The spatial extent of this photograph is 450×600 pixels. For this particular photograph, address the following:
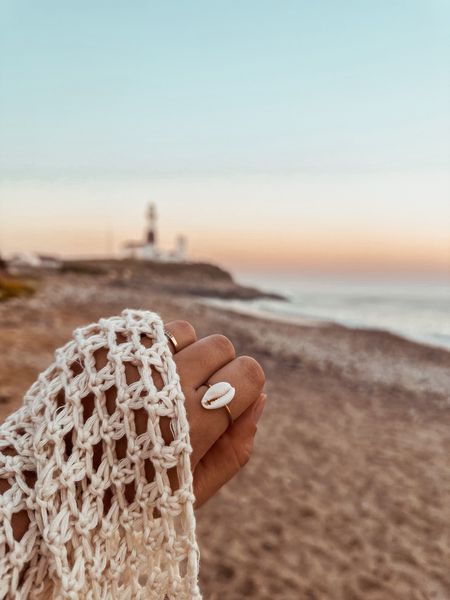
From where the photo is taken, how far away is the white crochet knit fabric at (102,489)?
0.80 meters

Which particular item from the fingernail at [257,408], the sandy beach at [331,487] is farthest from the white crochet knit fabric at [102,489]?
the sandy beach at [331,487]

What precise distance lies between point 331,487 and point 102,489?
4.80 meters

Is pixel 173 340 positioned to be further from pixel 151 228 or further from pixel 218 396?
pixel 151 228

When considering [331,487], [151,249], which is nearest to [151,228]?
[151,249]

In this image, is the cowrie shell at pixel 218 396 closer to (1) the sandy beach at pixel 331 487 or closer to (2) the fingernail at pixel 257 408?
(2) the fingernail at pixel 257 408

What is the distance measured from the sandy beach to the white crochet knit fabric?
2.93 m

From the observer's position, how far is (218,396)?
36.8 inches

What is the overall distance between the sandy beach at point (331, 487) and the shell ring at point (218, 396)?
303 cm

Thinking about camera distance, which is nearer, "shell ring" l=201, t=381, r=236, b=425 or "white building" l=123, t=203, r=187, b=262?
"shell ring" l=201, t=381, r=236, b=425

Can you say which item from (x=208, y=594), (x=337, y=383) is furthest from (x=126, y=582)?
(x=337, y=383)

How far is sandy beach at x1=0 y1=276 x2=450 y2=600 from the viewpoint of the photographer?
3697 millimetres

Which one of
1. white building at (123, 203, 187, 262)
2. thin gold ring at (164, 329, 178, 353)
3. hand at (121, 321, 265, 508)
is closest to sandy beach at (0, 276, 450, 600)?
hand at (121, 321, 265, 508)

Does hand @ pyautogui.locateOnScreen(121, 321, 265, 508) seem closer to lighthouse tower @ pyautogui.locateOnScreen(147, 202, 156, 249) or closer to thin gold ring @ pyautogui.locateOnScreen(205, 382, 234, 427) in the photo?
thin gold ring @ pyautogui.locateOnScreen(205, 382, 234, 427)

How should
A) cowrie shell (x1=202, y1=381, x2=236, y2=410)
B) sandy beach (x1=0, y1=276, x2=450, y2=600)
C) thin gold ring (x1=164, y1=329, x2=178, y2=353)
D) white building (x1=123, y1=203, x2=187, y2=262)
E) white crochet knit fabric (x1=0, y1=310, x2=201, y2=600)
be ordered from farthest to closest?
white building (x1=123, y1=203, x2=187, y2=262), sandy beach (x1=0, y1=276, x2=450, y2=600), thin gold ring (x1=164, y1=329, x2=178, y2=353), cowrie shell (x1=202, y1=381, x2=236, y2=410), white crochet knit fabric (x1=0, y1=310, x2=201, y2=600)
